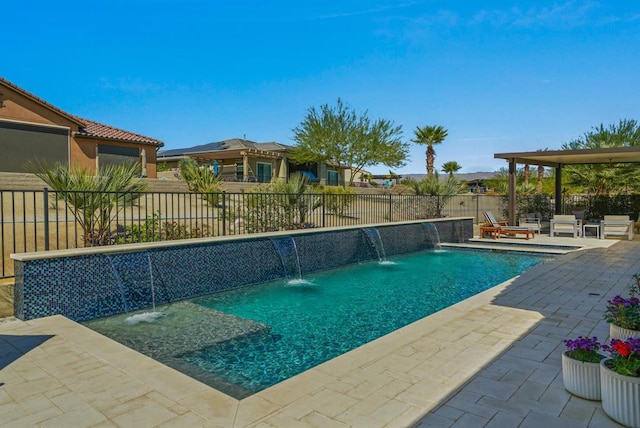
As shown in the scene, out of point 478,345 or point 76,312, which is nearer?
point 478,345

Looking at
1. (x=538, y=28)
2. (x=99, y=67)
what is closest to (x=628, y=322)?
(x=538, y=28)

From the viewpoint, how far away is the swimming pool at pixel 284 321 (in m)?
4.08

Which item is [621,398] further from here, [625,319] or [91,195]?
[91,195]

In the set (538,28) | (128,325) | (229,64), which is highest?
(229,64)

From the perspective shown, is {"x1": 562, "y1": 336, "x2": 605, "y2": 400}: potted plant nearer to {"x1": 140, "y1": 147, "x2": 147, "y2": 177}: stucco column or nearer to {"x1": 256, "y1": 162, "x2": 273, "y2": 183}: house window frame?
{"x1": 140, "y1": 147, "x2": 147, "y2": 177}: stucco column

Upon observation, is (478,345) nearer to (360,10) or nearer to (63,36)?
→ (360,10)

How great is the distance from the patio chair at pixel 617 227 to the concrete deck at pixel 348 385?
1161cm

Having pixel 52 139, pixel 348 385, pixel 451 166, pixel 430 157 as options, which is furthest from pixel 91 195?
pixel 451 166

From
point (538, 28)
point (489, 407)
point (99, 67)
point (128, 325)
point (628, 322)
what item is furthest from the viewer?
point (99, 67)

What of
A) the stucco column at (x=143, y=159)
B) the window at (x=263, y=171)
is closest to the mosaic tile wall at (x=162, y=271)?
the stucco column at (x=143, y=159)

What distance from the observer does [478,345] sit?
13.1 feet

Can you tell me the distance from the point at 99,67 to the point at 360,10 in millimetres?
12973

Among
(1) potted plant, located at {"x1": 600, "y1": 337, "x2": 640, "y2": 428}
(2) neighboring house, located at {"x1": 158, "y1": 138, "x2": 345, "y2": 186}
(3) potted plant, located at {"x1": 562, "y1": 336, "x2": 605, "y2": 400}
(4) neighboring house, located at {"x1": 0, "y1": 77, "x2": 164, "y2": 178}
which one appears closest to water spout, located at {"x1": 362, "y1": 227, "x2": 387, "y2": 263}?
(3) potted plant, located at {"x1": 562, "y1": 336, "x2": 605, "y2": 400}

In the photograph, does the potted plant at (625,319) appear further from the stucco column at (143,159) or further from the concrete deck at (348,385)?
the stucco column at (143,159)
